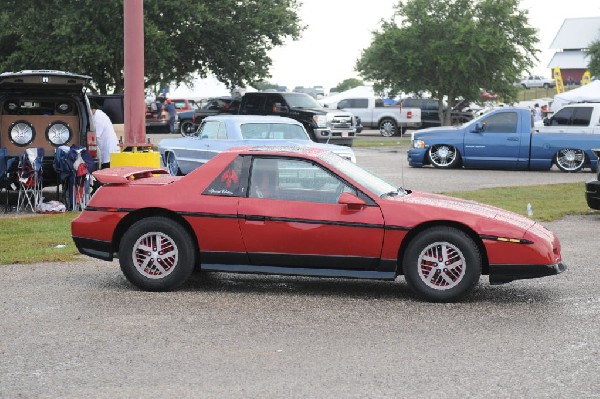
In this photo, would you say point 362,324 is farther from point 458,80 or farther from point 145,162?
point 458,80

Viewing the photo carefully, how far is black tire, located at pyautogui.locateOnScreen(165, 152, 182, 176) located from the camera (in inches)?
801

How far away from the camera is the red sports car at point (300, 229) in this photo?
348 inches

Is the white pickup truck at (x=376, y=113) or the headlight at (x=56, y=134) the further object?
the white pickup truck at (x=376, y=113)

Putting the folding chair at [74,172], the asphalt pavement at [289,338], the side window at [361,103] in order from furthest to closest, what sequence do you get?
the side window at [361,103] → the folding chair at [74,172] → the asphalt pavement at [289,338]

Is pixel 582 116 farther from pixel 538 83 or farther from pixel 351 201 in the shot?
pixel 538 83

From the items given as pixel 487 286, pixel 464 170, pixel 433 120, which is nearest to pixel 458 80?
pixel 433 120

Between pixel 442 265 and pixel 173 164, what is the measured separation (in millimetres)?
12247

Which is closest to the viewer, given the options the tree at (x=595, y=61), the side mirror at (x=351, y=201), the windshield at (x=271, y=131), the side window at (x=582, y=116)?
the side mirror at (x=351, y=201)

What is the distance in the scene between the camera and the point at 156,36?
34.1 m

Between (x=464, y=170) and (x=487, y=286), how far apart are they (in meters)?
17.4

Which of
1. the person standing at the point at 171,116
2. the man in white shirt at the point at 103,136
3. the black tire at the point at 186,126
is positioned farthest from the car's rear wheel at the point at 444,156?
the person standing at the point at 171,116

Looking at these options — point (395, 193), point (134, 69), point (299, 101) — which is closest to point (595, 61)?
point (299, 101)

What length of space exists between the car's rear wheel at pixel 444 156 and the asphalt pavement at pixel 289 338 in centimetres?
1671

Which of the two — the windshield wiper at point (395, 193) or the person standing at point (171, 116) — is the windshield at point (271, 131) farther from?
the person standing at point (171, 116)
